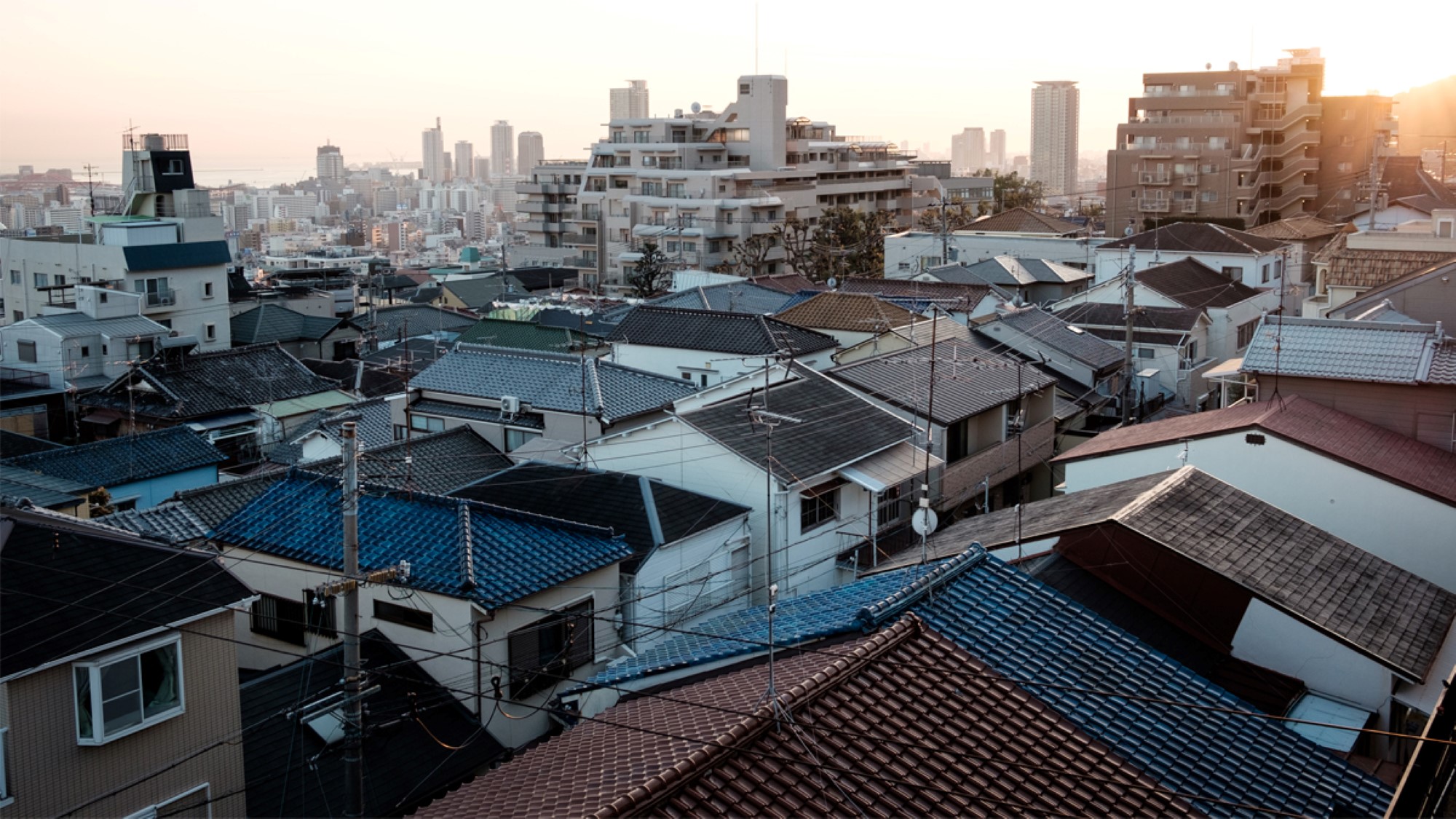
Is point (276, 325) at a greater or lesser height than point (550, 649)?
greater

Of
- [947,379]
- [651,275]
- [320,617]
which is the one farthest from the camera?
[651,275]

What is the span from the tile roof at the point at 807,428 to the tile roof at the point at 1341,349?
4.32 m

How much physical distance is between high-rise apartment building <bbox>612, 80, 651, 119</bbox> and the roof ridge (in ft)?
393

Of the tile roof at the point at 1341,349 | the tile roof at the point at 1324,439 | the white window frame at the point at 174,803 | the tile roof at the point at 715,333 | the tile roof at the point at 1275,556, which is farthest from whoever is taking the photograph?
the tile roof at the point at 715,333

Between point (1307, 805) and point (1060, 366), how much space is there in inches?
659

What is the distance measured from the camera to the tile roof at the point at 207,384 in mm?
23875

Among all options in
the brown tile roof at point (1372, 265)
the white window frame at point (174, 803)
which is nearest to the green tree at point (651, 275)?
the brown tile roof at point (1372, 265)

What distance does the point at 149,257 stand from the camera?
3528cm

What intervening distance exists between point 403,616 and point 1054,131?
171384 mm

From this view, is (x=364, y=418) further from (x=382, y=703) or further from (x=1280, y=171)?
(x=1280, y=171)

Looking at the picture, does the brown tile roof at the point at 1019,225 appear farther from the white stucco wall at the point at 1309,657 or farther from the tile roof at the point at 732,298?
the white stucco wall at the point at 1309,657

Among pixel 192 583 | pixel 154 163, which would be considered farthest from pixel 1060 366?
pixel 154 163

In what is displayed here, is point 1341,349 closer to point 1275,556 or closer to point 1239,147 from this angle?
point 1275,556

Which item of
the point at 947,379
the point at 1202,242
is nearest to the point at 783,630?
the point at 947,379
